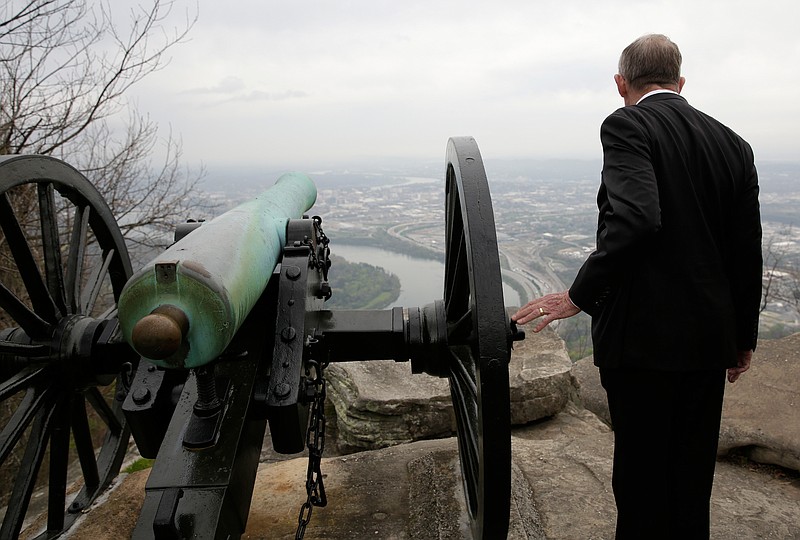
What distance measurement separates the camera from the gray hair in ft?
6.73

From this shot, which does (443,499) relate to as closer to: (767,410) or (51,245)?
(51,245)

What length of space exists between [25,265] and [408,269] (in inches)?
526

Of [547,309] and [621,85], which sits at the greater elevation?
[621,85]

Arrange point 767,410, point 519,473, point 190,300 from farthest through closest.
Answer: point 767,410 → point 519,473 → point 190,300

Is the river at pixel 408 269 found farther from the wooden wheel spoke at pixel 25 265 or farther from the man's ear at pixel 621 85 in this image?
the man's ear at pixel 621 85

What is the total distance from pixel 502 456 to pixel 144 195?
24.3 feet

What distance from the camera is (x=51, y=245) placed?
2807mm

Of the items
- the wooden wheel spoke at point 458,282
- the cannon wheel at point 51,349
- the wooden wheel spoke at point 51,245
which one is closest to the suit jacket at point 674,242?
the wooden wheel spoke at point 458,282

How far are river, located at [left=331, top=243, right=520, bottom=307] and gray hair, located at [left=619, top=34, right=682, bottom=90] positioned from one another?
11.2m

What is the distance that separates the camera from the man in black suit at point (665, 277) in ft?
6.26

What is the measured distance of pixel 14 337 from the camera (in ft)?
8.79

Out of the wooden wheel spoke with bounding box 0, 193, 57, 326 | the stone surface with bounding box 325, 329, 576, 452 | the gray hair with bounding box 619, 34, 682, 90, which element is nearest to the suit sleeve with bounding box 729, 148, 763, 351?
the gray hair with bounding box 619, 34, 682, 90

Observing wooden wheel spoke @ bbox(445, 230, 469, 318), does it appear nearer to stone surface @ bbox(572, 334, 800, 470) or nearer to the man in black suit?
the man in black suit

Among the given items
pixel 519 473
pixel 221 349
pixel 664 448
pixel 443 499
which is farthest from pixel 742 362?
pixel 221 349
